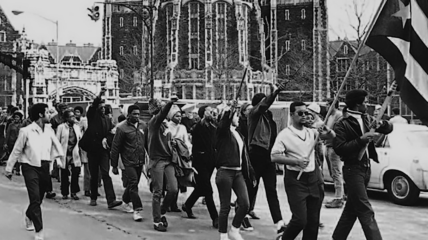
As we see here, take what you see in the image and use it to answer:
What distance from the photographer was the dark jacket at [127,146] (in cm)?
991

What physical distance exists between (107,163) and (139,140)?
153 cm

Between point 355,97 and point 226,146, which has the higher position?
point 355,97

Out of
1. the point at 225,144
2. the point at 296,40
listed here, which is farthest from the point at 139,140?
the point at 296,40

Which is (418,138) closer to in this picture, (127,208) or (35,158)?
(127,208)

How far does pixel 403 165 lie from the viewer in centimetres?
1145

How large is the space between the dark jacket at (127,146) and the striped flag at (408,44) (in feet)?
17.0

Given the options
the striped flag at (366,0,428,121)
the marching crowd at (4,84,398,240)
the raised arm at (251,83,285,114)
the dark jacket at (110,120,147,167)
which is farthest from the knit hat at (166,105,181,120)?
the striped flag at (366,0,428,121)

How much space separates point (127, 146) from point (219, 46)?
59.9 meters

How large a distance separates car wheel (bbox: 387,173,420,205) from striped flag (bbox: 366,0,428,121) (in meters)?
6.07

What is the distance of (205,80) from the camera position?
69375mm

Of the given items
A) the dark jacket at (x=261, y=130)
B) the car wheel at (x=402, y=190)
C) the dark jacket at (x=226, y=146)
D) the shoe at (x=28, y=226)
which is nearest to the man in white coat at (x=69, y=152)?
the shoe at (x=28, y=226)

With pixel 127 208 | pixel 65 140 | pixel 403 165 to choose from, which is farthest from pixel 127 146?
pixel 403 165

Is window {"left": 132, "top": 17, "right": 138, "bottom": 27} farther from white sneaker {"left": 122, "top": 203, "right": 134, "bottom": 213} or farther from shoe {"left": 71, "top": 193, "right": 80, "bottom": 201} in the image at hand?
white sneaker {"left": 122, "top": 203, "right": 134, "bottom": 213}

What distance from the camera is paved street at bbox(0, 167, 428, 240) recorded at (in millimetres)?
8688
